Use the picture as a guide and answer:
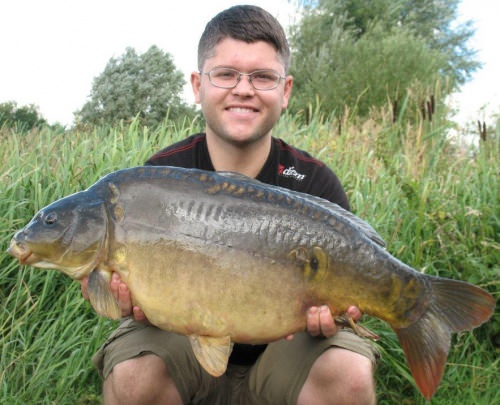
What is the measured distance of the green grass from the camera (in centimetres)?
275

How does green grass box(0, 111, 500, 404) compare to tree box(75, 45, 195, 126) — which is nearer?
green grass box(0, 111, 500, 404)

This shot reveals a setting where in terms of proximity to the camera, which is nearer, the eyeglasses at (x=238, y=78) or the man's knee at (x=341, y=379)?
the man's knee at (x=341, y=379)

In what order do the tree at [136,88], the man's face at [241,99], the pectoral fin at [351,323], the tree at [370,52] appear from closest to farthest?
the pectoral fin at [351,323] < the man's face at [241,99] < the tree at [370,52] < the tree at [136,88]

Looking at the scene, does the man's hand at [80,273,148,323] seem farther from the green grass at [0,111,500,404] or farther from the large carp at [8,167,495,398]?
the green grass at [0,111,500,404]

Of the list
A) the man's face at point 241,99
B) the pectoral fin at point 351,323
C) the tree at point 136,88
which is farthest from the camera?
the tree at point 136,88

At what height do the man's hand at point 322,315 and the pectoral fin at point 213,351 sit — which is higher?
the man's hand at point 322,315

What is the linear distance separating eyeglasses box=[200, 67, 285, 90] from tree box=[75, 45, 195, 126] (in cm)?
2005

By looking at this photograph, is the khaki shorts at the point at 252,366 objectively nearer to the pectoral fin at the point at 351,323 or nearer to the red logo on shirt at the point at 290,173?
the pectoral fin at the point at 351,323

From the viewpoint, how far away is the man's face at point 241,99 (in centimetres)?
232

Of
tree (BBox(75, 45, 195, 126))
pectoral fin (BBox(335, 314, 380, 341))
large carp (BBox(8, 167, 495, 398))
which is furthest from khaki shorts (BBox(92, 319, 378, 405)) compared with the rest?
tree (BBox(75, 45, 195, 126))

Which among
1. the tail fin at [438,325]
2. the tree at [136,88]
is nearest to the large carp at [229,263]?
the tail fin at [438,325]

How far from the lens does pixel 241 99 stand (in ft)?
7.60

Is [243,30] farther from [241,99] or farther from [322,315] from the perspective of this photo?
[322,315]

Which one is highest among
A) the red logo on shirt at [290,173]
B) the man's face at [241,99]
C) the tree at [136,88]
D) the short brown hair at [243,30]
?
the short brown hair at [243,30]
